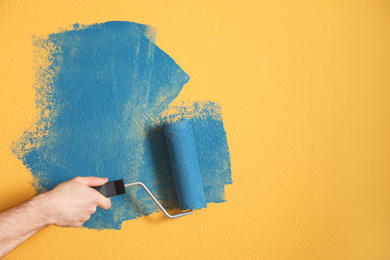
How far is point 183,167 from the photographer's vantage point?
0.94 meters

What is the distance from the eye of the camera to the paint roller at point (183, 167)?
94 centimetres

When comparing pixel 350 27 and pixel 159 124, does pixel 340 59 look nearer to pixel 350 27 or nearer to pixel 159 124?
pixel 350 27

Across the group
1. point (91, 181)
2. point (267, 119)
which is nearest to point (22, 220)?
point (91, 181)

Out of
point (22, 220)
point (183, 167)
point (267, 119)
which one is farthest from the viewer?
point (267, 119)

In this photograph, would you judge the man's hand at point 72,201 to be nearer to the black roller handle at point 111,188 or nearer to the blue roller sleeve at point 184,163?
the black roller handle at point 111,188

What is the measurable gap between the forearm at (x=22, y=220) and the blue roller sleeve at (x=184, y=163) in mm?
379

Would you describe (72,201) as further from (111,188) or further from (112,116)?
(112,116)

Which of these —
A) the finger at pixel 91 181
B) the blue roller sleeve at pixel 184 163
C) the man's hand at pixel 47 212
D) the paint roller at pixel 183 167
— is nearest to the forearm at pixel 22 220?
the man's hand at pixel 47 212

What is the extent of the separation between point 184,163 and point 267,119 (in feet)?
1.13

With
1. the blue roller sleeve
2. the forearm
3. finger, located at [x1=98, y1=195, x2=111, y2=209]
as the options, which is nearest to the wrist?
the forearm

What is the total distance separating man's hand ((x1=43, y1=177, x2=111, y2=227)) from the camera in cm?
83

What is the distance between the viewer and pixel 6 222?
0.80m

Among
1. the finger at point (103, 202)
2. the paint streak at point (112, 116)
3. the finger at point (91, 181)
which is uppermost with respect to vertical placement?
the paint streak at point (112, 116)

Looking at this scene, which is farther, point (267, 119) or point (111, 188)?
point (267, 119)
